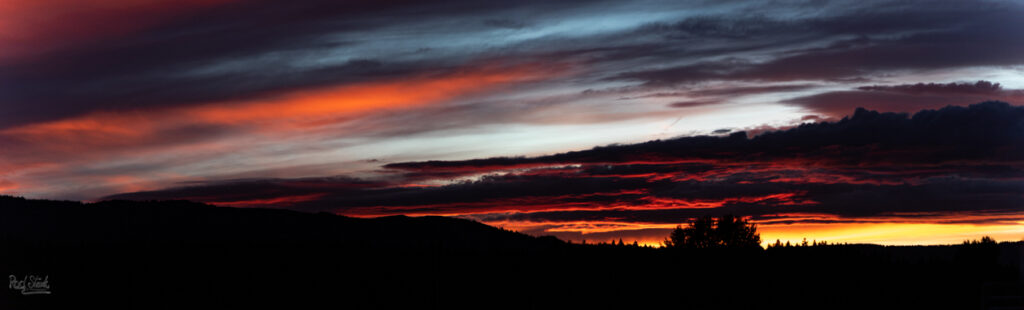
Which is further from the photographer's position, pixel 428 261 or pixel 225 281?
pixel 428 261

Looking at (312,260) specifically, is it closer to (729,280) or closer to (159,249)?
(159,249)

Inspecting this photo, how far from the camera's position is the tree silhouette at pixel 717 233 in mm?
96125

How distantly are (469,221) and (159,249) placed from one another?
68.4 meters

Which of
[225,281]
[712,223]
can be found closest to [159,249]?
[225,281]

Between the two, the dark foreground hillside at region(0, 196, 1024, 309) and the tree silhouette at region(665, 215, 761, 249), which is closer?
the dark foreground hillside at region(0, 196, 1024, 309)

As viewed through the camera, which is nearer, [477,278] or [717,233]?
[477,278]

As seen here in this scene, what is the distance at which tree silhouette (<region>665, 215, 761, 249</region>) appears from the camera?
9612cm

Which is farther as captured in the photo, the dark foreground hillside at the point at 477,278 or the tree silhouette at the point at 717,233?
the tree silhouette at the point at 717,233

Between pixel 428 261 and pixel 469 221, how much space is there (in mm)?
Answer: 66154

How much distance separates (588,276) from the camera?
153 feet

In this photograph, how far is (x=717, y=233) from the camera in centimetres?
9700

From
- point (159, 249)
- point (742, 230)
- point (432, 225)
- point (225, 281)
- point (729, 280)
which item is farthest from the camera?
point (432, 225)

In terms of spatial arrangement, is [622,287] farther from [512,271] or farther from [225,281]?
[225,281]

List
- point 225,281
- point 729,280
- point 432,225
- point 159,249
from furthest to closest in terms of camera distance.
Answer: point 432,225
point 729,280
point 159,249
point 225,281
